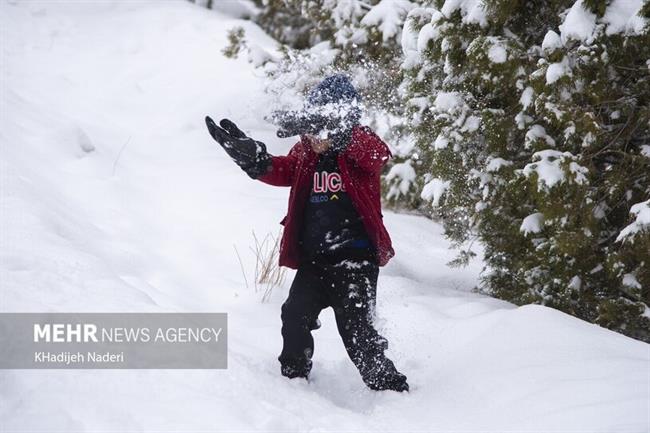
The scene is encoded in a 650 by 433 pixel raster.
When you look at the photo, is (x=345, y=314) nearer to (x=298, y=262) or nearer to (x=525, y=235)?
(x=298, y=262)

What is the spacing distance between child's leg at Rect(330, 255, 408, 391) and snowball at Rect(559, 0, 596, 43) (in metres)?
1.86

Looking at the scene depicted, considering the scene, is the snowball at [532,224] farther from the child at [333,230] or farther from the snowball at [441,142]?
the child at [333,230]

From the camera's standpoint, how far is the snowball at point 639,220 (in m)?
3.85

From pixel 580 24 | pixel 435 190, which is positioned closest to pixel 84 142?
pixel 435 190

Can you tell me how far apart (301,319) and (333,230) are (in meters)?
0.50

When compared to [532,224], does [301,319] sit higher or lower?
lower

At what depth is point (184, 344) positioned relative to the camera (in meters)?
3.49

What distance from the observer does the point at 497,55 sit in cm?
439

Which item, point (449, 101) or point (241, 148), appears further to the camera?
point (449, 101)

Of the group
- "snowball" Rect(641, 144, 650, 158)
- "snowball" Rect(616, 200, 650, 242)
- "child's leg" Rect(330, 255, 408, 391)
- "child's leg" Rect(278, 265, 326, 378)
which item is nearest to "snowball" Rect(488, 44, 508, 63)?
"snowball" Rect(641, 144, 650, 158)

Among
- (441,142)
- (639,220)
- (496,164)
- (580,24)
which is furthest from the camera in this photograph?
(441,142)

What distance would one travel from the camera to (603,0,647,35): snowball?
3.87m

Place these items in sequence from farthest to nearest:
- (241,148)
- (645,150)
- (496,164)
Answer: (496,164), (645,150), (241,148)

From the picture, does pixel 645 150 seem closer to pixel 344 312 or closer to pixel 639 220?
pixel 639 220
